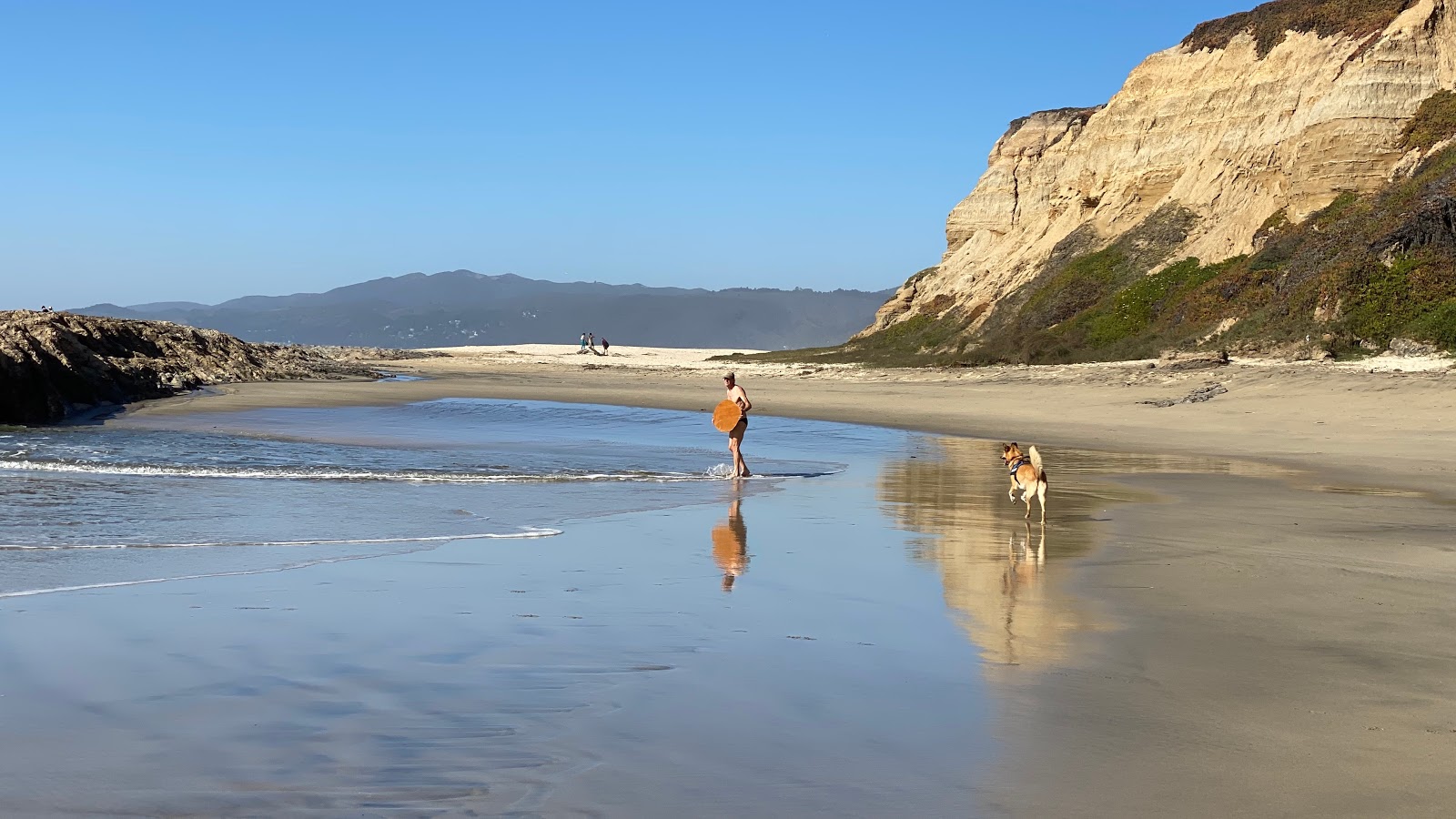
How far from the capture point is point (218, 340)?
132ft

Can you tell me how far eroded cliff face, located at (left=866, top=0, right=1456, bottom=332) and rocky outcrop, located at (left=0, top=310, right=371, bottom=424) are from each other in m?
25.1

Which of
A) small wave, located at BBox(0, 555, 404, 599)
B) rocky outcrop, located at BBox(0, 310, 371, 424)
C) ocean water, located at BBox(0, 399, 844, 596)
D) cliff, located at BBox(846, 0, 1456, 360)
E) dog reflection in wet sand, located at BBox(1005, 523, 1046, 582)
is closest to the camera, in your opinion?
small wave, located at BBox(0, 555, 404, 599)

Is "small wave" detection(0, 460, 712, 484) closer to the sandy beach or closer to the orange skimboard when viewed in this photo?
the orange skimboard

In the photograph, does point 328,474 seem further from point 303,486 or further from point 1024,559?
point 1024,559

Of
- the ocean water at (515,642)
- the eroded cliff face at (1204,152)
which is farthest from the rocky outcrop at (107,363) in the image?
the eroded cliff face at (1204,152)

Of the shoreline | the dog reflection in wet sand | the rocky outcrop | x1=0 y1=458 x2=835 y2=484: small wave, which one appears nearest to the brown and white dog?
the dog reflection in wet sand

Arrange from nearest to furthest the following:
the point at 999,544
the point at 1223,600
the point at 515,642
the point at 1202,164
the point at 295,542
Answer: the point at 515,642, the point at 1223,600, the point at 295,542, the point at 999,544, the point at 1202,164

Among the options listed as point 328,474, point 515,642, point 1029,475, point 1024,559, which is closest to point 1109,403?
point 1029,475

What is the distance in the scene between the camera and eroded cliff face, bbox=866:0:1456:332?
32938mm

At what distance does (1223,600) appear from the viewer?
7.61 metres

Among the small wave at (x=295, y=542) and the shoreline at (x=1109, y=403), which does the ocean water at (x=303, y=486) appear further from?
the shoreline at (x=1109, y=403)

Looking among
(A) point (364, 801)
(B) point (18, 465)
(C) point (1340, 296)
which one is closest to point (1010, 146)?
(C) point (1340, 296)

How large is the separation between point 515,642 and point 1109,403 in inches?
789

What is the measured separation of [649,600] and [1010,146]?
163ft
